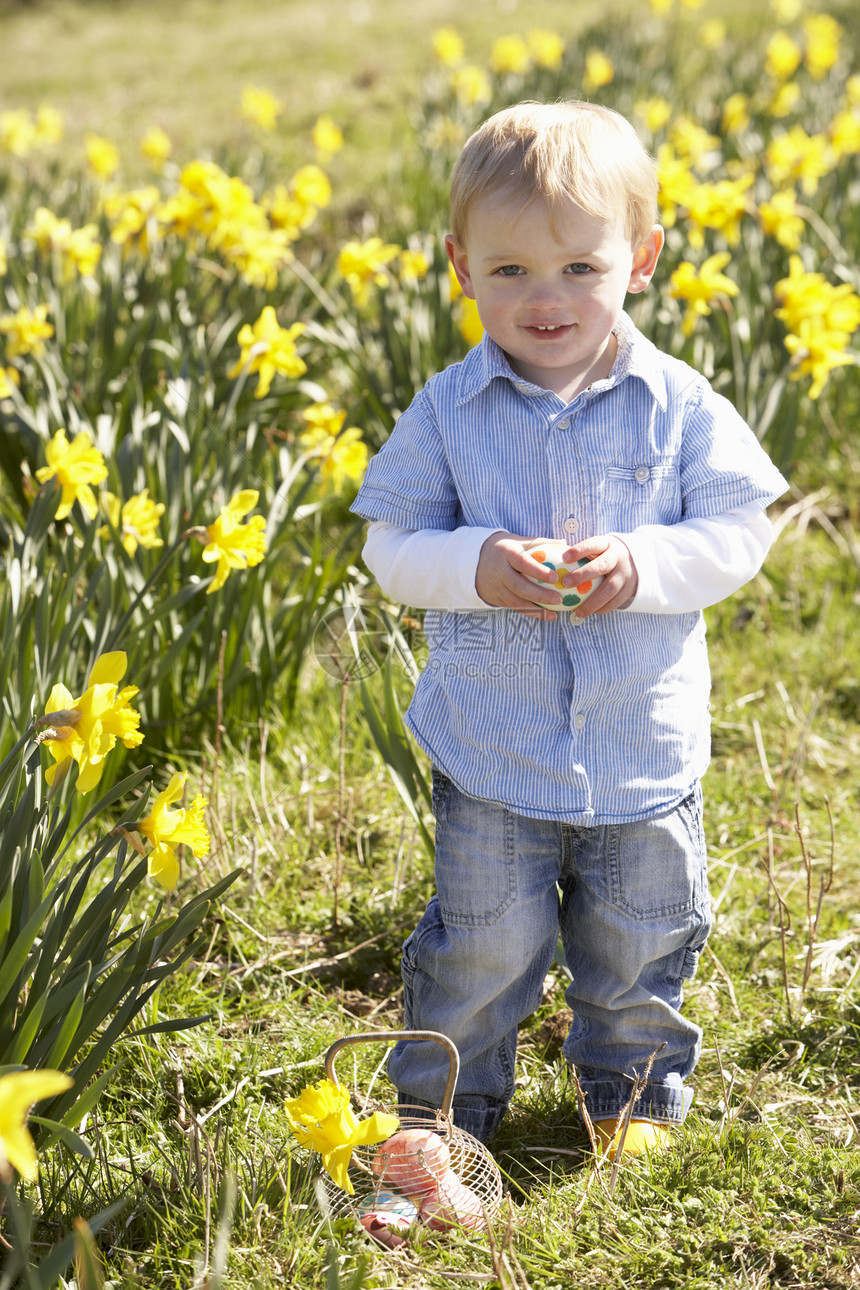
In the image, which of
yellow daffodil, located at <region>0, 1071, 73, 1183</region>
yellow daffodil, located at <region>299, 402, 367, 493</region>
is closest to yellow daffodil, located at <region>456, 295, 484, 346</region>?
yellow daffodil, located at <region>299, 402, 367, 493</region>

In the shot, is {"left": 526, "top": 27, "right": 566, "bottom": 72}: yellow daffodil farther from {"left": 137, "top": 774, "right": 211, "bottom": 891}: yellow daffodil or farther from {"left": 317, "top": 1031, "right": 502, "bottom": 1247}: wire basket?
{"left": 317, "top": 1031, "right": 502, "bottom": 1247}: wire basket

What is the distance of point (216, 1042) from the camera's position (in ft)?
6.31

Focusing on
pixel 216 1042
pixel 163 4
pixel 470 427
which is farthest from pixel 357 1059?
pixel 163 4

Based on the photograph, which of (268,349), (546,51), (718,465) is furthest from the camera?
(546,51)

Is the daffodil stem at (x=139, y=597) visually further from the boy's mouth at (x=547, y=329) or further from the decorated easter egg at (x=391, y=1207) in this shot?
the decorated easter egg at (x=391, y=1207)

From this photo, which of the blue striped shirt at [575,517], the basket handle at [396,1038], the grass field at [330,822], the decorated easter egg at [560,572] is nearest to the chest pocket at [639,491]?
the blue striped shirt at [575,517]

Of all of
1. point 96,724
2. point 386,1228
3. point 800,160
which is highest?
point 800,160

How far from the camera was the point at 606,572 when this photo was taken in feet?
4.89

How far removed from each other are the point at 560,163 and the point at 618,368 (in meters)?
0.29

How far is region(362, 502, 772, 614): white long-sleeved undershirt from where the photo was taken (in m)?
1.54

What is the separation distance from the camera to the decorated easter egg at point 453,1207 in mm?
1555

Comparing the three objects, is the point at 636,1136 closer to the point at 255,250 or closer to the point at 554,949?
the point at 554,949

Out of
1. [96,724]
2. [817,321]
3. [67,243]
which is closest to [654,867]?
[96,724]

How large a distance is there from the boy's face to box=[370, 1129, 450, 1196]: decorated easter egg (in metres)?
1.06
